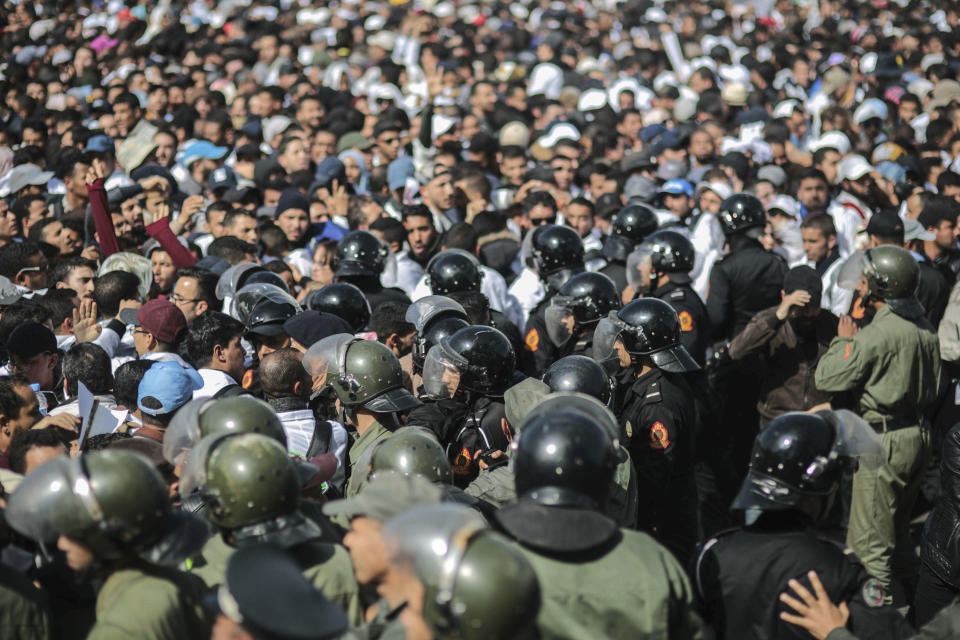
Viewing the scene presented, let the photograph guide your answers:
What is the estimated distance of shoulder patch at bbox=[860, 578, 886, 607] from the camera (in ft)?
10.5

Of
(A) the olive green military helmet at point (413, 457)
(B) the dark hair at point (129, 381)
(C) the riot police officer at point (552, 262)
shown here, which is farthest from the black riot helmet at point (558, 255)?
(A) the olive green military helmet at point (413, 457)

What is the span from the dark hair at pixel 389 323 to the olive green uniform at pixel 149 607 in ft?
11.1

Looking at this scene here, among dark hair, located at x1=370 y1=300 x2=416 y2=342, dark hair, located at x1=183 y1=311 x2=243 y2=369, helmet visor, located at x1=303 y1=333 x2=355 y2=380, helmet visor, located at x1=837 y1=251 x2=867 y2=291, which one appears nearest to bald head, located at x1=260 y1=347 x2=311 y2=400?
helmet visor, located at x1=303 y1=333 x2=355 y2=380

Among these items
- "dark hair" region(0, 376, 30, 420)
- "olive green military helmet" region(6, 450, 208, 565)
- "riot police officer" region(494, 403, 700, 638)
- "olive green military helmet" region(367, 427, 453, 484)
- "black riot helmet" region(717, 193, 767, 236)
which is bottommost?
"black riot helmet" region(717, 193, 767, 236)

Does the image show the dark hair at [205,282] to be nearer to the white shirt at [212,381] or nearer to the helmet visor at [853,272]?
the white shirt at [212,381]

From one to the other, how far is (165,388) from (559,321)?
8.83 ft

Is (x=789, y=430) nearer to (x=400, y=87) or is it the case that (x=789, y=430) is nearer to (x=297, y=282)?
(x=297, y=282)

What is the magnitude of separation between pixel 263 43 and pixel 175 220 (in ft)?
29.2

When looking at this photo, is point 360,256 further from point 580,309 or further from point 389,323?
point 580,309

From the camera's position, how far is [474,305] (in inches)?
254

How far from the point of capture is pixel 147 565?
2926mm

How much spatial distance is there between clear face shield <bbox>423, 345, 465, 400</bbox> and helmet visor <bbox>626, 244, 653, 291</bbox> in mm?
2423

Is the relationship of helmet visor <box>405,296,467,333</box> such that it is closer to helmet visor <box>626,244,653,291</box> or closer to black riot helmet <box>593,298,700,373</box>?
black riot helmet <box>593,298,700,373</box>

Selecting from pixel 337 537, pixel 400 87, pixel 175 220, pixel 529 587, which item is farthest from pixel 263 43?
pixel 529 587
